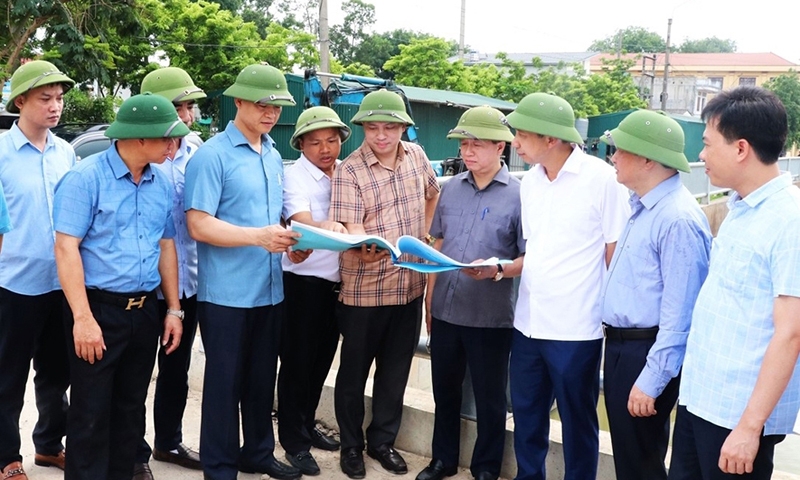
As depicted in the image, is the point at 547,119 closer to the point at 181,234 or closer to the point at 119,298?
the point at 181,234

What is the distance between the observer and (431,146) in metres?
24.4

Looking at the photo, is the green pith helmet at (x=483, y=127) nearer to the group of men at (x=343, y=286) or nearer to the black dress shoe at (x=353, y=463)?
the group of men at (x=343, y=286)

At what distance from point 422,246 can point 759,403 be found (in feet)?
4.54

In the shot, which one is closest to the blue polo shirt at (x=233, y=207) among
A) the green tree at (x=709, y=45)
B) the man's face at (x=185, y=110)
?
the man's face at (x=185, y=110)

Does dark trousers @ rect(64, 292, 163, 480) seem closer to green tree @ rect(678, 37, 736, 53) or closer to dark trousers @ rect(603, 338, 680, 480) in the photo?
dark trousers @ rect(603, 338, 680, 480)

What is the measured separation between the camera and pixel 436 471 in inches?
146

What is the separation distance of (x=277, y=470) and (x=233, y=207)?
4.43 feet

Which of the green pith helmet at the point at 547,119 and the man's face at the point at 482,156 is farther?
the man's face at the point at 482,156

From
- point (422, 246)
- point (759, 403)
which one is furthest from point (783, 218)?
point (422, 246)

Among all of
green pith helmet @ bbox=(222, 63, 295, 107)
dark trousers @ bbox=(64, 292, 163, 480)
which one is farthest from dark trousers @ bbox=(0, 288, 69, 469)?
green pith helmet @ bbox=(222, 63, 295, 107)

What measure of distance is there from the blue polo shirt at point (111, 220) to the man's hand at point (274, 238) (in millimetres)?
454

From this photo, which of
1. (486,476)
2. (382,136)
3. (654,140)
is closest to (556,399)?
(486,476)

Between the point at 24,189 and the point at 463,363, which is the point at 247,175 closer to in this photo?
the point at 24,189

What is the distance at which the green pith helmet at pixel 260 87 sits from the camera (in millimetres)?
3402
